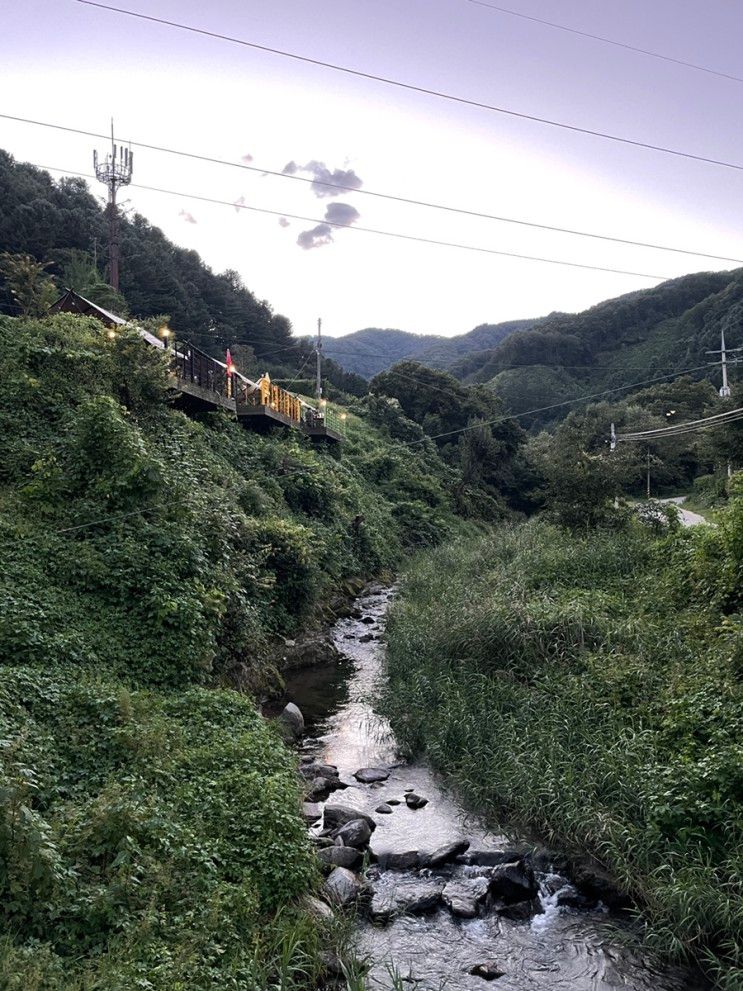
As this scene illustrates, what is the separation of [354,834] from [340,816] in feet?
1.92

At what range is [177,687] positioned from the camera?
10.6m

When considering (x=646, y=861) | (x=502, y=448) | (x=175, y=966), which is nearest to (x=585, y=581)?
(x=646, y=861)

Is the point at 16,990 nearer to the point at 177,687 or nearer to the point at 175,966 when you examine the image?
the point at 175,966

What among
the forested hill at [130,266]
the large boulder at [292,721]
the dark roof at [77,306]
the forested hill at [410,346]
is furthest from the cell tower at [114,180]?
the forested hill at [410,346]

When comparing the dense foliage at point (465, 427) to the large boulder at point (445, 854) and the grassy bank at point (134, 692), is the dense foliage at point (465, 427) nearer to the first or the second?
the grassy bank at point (134, 692)

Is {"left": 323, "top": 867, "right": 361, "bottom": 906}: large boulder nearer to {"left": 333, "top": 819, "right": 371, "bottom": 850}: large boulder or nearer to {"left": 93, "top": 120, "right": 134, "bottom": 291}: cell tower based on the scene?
{"left": 333, "top": 819, "right": 371, "bottom": 850}: large boulder

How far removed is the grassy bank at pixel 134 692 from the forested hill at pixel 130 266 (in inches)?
958

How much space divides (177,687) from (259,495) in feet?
32.5

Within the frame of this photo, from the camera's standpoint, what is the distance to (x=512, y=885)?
26.0 ft

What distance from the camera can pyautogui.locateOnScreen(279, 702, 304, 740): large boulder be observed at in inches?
488

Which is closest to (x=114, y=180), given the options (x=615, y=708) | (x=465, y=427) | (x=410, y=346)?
(x=465, y=427)

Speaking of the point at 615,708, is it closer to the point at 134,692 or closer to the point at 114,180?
the point at 134,692

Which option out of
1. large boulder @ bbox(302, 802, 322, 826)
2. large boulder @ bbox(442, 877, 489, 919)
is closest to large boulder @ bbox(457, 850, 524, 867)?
large boulder @ bbox(442, 877, 489, 919)

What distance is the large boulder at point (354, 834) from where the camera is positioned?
900 centimetres
